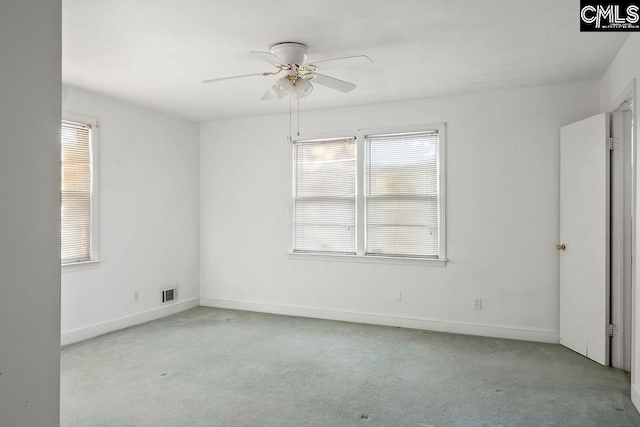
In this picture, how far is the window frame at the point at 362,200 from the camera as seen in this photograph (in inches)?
196

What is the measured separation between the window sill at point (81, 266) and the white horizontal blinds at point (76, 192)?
0.21ft

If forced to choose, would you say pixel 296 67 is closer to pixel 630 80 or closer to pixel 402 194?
pixel 402 194

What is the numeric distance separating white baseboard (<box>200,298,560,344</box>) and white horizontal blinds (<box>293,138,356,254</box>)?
778mm

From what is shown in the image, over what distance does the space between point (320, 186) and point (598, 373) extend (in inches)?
135

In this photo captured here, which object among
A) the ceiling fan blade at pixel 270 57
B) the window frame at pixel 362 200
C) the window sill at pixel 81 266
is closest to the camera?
the ceiling fan blade at pixel 270 57

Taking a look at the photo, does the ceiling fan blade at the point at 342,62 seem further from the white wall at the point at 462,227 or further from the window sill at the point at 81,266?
the window sill at the point at 81,266

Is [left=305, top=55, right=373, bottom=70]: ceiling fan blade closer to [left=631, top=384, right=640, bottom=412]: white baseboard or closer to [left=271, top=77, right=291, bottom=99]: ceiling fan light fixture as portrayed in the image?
[left=271, top=77, right=291, bottom=99]: ceiling fan light fixture

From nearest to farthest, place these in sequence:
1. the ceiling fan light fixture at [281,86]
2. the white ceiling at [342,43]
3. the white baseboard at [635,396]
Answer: the white ceiling at [342,43] < the white baseboard at [635,396] < the ceiling fan light fixture at [281,86]

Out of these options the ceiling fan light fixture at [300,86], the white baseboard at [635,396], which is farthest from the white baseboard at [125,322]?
the white baseboard at [635,396]

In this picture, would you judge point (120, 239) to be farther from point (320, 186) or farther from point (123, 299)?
point (320, 186)

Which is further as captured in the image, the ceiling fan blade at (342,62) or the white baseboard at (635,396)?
the ceiling fan blade at (342,62)

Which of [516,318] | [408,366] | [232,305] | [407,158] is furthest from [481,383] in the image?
[232,305]

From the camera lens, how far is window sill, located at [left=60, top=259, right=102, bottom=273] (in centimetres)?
450

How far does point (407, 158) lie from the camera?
17.0ft
